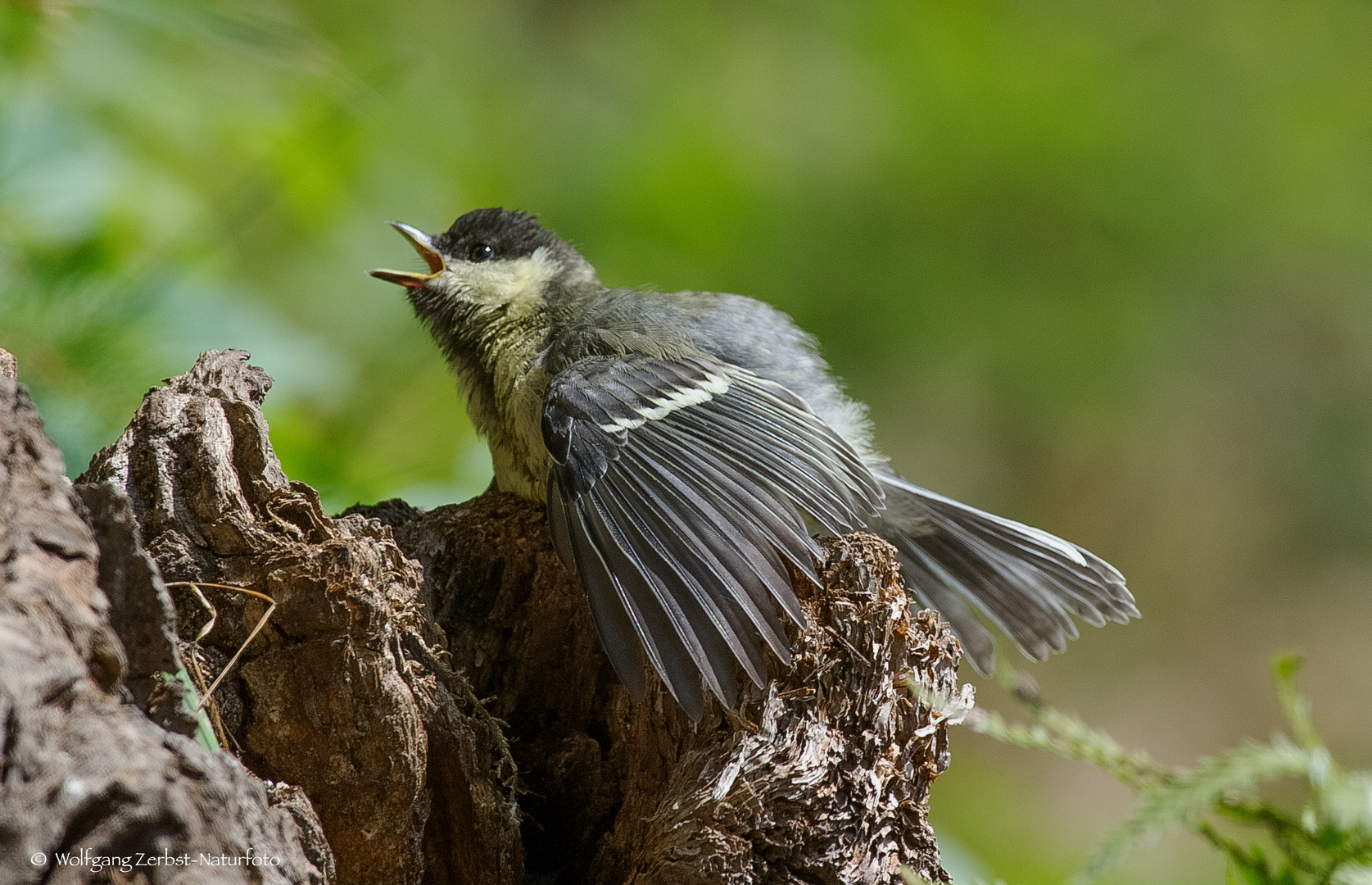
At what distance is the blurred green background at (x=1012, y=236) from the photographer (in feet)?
10.0

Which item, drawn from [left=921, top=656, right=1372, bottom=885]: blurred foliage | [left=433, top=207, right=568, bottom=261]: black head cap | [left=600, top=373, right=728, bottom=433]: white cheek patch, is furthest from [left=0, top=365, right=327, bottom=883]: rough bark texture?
[left=433, top=207, right=568, bottom=261]: black head cap

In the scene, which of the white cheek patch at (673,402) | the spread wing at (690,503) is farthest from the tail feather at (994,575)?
the white cheek patch at (673,402)

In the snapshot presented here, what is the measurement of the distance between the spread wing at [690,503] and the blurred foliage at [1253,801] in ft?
0.80

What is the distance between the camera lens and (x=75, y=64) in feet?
7.65

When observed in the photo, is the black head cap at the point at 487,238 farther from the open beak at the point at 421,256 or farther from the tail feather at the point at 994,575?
the tail feather at the point at 994,575

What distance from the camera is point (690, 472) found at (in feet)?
4.92

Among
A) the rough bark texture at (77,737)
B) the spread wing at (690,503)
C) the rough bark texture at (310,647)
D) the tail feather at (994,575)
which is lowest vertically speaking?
the rough bark texture at (77,737)

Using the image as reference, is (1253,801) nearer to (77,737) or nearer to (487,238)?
(77,737)

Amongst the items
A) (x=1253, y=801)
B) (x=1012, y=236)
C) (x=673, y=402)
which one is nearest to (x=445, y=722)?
(x=673, y=402)

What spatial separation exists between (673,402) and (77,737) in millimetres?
1001

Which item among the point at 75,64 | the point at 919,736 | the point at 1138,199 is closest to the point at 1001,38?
the point at 1138,199

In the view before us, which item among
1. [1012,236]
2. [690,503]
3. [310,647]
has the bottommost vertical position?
[310,647]

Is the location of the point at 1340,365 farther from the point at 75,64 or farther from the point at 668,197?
the point at 75,64

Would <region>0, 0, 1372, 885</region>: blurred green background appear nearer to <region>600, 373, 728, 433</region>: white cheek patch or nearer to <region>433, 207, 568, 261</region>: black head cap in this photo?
<region>433, 207, 568, 261</region>: black head cap
